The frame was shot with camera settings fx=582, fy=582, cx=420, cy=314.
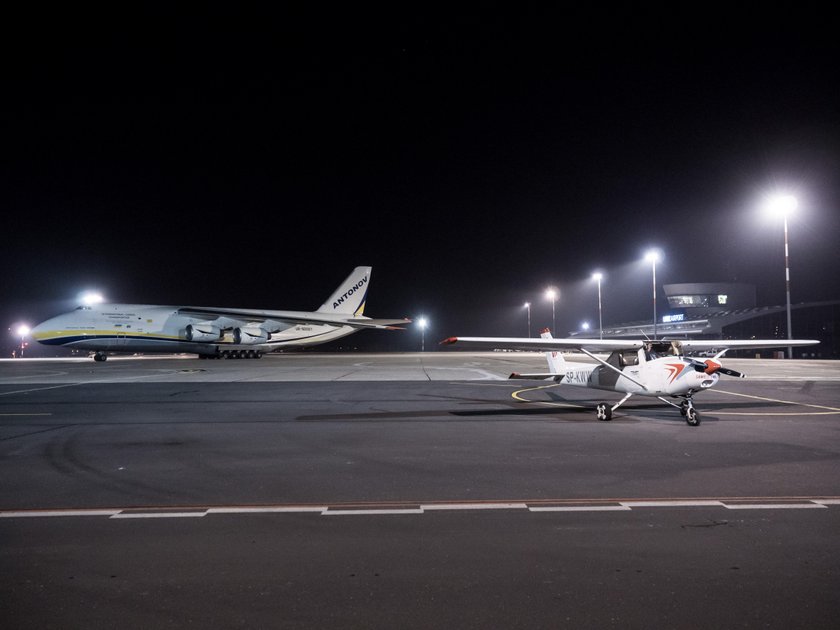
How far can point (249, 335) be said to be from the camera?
52844 millimetres

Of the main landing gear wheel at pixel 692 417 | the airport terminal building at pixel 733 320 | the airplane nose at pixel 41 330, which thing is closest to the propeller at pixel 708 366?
the main landing gear wheel at pixel 692 417

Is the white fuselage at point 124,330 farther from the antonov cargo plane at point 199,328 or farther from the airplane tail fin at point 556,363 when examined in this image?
the airplane tail fin at point 556,363

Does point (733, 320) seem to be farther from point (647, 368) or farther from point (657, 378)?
point (657, 378)

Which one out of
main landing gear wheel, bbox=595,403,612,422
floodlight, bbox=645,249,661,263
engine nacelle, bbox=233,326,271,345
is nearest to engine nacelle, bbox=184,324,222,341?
engine nacelle, bbox=233,326,271,345

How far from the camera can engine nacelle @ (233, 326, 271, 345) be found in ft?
171

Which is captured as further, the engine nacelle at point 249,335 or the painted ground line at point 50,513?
the engine nacelle at point 249,335

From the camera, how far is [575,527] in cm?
597

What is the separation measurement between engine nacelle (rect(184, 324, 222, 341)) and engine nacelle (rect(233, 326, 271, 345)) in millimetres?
1550

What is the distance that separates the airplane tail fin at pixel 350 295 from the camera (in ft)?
202

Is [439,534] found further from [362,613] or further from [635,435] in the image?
[635,435]

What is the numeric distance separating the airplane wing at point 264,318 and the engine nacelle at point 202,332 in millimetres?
1110

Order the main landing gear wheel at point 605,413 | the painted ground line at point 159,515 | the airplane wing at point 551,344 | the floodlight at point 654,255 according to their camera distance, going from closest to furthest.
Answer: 1. the painted ground line at point 159,515
2. the main landing gear wheel at point 605,413
3. the airplane wing at point 551,344
4. the floodlight at point 654,255

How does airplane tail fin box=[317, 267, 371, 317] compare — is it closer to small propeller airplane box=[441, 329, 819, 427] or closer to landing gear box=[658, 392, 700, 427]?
small propeller airplane box=[441, 329, 819, 427]

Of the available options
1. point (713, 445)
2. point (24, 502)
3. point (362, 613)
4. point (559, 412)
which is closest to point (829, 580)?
point (362, 613)
